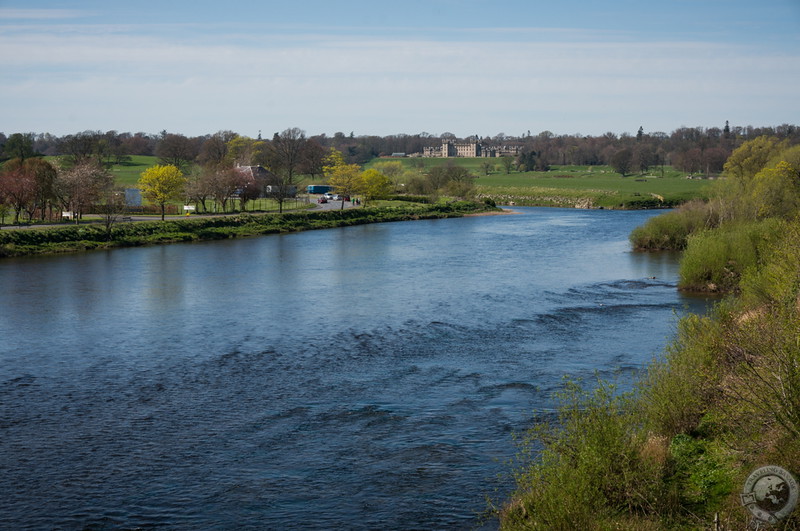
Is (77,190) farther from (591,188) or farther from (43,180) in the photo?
(591,188)

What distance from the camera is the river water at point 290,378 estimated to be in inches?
579

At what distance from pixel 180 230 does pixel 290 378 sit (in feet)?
132

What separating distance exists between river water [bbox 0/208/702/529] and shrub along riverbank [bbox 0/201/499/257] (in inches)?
226

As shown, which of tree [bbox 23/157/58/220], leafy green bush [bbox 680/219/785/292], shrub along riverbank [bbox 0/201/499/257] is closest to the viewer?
leafy green bush [bbox 680/219/785/292]

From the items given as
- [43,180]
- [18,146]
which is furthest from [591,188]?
[43,180]

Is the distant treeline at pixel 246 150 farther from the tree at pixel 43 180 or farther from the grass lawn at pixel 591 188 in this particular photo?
the tree at pixel 43 180

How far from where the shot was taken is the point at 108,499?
14664 mm

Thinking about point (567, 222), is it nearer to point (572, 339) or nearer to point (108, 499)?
point (572, 339)

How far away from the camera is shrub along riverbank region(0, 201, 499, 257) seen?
163 feet

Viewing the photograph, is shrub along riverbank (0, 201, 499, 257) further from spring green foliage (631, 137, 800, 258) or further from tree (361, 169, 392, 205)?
spring green foliage (631, 137, 800, 258)

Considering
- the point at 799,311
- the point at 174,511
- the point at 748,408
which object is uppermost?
the point at 799,311

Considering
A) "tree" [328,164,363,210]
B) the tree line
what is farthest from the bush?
"tree" [328,164,363,210]

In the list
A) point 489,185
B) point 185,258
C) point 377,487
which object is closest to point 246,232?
point 185,258

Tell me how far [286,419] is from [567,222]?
6168 centimetres
